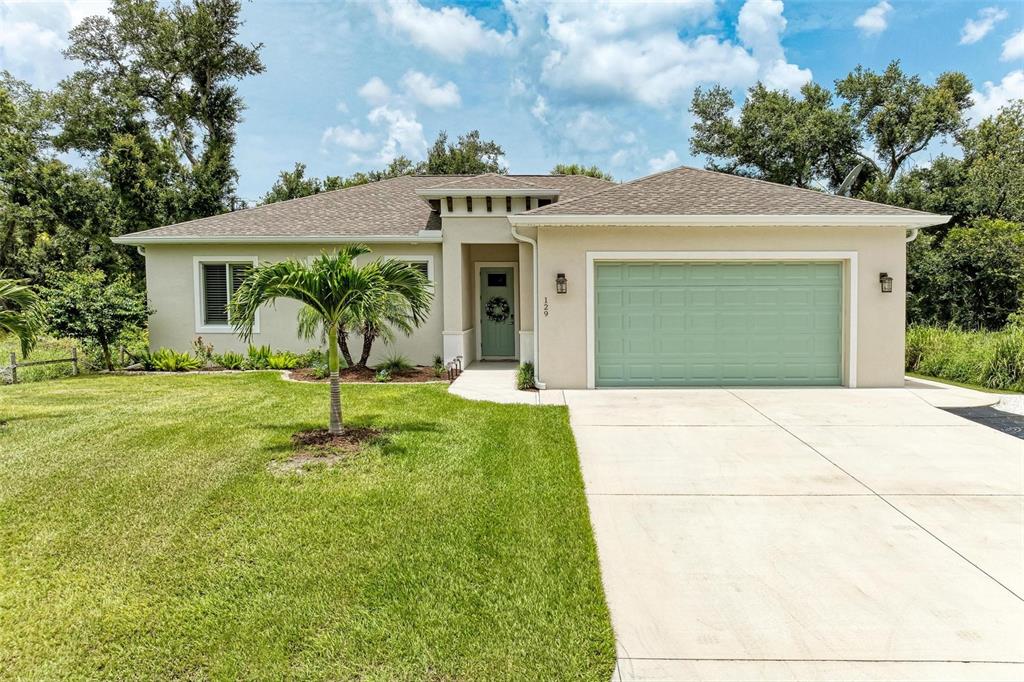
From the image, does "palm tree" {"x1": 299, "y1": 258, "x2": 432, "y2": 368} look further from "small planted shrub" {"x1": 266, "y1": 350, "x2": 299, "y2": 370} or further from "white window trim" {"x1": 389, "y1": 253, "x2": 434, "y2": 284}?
"small planted shrub" {"x1": 266, "y1": 350, "x2": 299, "y2": 370}

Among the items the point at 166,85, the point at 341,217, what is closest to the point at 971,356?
the point at 341,217

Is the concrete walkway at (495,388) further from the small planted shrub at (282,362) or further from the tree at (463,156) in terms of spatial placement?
the tree at (463,156)

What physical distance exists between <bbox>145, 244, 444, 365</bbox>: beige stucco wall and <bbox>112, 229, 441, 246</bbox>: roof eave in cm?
30

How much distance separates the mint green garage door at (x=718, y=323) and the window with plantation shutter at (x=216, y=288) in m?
9.10

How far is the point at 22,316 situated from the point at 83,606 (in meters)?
6.48

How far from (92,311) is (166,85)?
19.2 metres

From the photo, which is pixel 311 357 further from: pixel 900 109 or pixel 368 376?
pixel 900 109

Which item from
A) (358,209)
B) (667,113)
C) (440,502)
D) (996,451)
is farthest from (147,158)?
(996,451)

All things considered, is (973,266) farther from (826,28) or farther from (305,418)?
(305,418)

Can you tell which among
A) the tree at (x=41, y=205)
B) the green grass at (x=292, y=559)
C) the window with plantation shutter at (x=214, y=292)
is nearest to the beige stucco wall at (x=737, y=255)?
the green grass at (x=292, y=559)

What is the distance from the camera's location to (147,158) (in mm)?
21984

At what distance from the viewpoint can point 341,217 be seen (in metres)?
14.5

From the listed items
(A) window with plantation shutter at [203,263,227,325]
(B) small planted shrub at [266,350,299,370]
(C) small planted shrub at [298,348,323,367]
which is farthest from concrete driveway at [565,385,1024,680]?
(A) window with plantation shutter at [203,263,227,325]

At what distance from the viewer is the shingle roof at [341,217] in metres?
13.4
